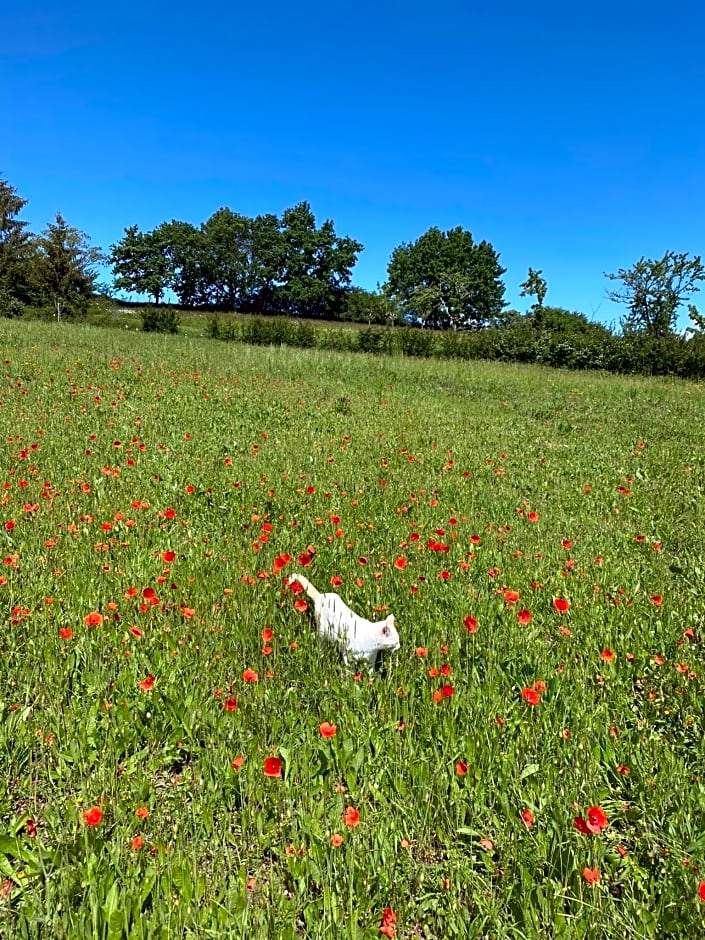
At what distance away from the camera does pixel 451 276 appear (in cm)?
6275

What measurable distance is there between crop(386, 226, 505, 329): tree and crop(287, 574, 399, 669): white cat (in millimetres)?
62756

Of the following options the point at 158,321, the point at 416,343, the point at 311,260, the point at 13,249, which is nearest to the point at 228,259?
the point at 311,260

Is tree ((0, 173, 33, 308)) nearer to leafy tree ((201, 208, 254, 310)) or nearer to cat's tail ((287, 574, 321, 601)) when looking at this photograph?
leafy tree ((201, 208, 254, 310))

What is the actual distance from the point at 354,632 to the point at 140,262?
242 feet

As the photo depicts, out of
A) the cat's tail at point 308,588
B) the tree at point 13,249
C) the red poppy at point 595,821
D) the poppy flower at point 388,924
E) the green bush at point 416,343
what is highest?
the tree at point 13,249

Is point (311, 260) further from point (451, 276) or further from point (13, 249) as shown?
point (13, 249)

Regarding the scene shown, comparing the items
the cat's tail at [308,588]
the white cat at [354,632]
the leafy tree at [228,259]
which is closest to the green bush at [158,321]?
the cat's tail at [308,588]

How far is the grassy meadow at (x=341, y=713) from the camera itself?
1.57 meters

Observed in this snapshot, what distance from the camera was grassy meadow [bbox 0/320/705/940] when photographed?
1.57 m

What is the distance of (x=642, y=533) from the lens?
15.2 feet

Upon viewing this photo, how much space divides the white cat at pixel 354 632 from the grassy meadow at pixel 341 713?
4.1 inches

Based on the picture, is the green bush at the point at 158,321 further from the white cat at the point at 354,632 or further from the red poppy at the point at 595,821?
the red poppy at the point at 595,821

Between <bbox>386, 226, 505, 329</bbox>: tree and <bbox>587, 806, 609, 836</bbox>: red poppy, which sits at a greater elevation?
<bbox>386, 226, 505, 329</bbox>: tree

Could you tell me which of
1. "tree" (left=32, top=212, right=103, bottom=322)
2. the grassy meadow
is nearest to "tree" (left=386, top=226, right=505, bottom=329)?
"tree" (left=32, top=212, right=103, bottom=322)
